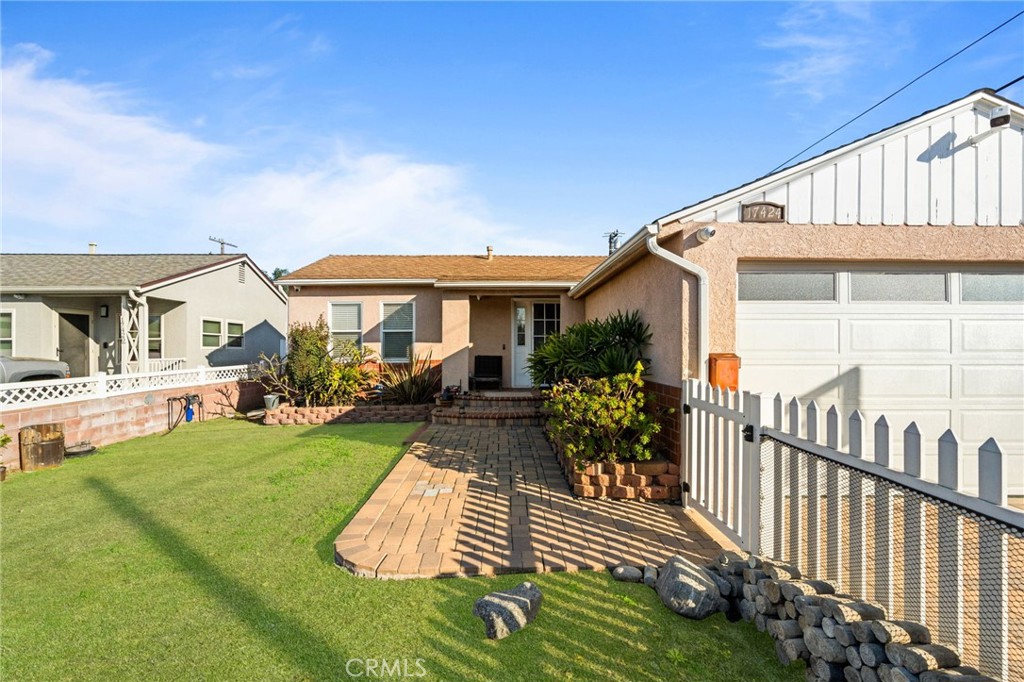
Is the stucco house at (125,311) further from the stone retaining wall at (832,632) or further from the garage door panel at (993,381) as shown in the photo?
the garage door panel at (993,381)

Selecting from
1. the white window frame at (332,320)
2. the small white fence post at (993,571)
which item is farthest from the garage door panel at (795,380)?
the white window frame at (332,320)

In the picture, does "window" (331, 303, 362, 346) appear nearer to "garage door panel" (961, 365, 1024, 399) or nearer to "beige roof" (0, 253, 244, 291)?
"beige roof" (0, 253, 244, 291)

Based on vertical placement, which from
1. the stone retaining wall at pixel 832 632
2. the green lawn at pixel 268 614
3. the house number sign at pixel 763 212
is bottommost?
the green lawn at pixel 268 614

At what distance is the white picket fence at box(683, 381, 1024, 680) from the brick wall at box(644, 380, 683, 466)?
4.21 ft

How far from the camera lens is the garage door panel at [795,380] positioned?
5.75m

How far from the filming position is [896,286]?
587cm

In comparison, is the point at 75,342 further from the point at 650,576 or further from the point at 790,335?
the point at 790,335

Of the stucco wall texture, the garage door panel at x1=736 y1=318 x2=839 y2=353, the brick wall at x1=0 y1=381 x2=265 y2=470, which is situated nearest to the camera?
the stucco wall texture

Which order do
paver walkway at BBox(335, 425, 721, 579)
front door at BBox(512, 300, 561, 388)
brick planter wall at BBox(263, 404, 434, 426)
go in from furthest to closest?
1. front door at BBox(512, 300, 561, 388)
2. brick planter wall at BBox(263, 404, 434, 426)
3. paver walkway at BBox(335, 425, 721, 579)

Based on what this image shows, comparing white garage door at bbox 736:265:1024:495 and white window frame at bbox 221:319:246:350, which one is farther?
white window frame at bbox 221:319:246:350

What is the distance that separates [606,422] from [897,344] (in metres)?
3.71

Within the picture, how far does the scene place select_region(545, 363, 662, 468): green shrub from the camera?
5562 mm

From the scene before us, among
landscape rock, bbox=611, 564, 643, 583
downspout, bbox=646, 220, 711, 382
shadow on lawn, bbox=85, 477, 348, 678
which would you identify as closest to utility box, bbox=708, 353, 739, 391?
downspout, bbox=646, 220, 711, 382

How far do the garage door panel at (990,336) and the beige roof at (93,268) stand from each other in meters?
16.7
